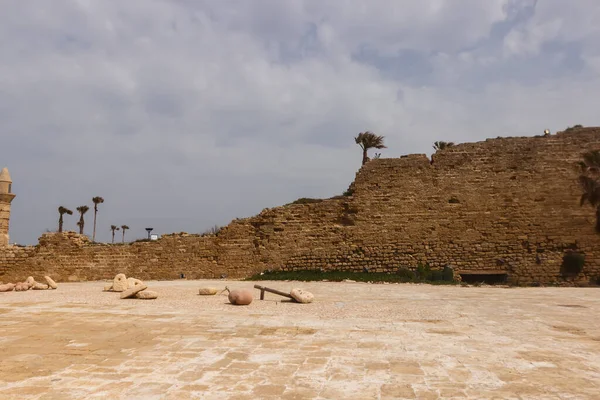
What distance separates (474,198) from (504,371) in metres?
14.4

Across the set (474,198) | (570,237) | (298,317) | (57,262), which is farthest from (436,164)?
(57,262)

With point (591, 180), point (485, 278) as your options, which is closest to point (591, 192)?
point (591, 180)

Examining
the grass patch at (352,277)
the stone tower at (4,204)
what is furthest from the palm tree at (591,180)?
the stone tower at (4,204)

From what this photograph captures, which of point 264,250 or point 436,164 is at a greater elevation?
point 436,164

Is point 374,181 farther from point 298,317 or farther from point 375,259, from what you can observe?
point 298,317

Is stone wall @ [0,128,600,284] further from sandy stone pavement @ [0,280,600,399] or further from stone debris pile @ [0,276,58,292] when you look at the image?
sandy stone pavement @ [0,280,600,399]

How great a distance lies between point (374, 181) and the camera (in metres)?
18.2

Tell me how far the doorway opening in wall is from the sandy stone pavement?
875 centimetres

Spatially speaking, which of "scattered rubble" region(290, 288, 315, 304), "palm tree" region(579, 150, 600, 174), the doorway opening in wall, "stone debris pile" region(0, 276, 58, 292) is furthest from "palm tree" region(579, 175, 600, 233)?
"stone debris pile" region(0, 276, 58, 292)

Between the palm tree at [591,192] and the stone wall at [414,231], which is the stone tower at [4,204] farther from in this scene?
the palm tree at [591,192]

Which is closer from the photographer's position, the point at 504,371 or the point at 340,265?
the point at 504,371

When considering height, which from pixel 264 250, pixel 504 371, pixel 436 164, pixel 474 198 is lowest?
pixel 504 371

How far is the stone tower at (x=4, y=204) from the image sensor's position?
19109 mm

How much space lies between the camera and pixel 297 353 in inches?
182
